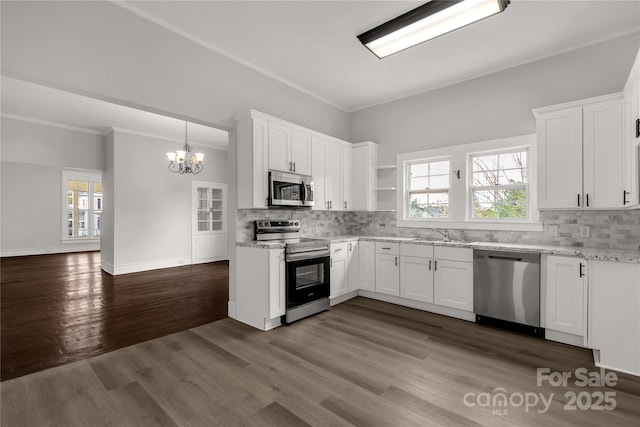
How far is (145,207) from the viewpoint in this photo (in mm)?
6605

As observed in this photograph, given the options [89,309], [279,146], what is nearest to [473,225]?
[279,146]

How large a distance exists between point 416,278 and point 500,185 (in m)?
1.64

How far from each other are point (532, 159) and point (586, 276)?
1.53 m

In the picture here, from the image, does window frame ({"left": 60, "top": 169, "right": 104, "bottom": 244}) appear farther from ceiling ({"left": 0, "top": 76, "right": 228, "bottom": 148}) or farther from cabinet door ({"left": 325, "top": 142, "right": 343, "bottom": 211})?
cabinet door ({"left": 325, "top": 142, "right": 343, "bottom": 211})

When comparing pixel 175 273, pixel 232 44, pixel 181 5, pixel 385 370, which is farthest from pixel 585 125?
pixel 175 273

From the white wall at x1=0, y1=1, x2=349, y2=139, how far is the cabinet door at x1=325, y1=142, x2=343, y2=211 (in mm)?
1247

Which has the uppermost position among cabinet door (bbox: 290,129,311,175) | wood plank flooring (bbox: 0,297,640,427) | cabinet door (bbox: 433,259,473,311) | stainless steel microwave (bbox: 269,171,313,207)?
cabinet door (bbox: 290,129,311,175)

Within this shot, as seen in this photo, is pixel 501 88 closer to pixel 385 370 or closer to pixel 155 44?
pixel 385 370

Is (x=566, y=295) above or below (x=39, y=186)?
below

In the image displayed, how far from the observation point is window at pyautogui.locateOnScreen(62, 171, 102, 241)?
29.5ft

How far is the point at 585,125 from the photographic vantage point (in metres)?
2.98

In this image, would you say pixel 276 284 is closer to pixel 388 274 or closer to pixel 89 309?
pixel 388 274

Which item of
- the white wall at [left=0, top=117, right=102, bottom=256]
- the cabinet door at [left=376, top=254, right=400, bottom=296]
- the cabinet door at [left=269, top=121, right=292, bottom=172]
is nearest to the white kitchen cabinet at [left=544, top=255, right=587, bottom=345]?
the cabinet door at [left=376, top=254, right=400, bottom=296]

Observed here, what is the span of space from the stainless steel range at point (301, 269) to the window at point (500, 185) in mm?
2177
